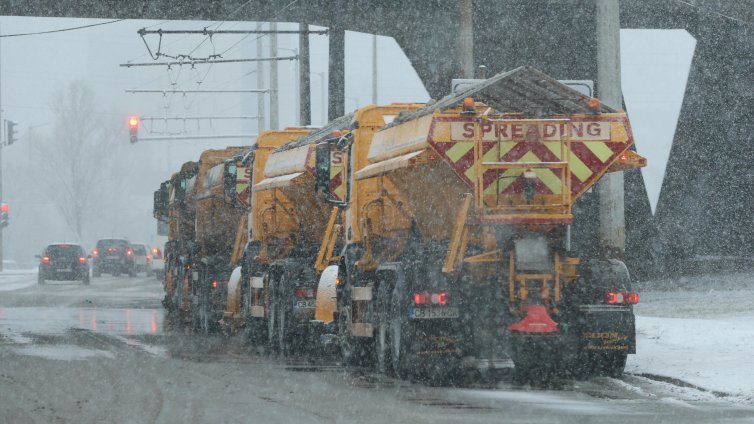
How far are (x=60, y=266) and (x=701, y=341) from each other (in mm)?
39124

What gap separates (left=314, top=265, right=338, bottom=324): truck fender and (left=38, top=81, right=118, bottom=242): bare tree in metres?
88.0

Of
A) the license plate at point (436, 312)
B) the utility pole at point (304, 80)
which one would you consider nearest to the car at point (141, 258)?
the utility pole at point (304, 80)

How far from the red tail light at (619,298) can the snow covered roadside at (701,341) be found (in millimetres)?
892

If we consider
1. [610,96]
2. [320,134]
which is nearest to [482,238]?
[610,96]

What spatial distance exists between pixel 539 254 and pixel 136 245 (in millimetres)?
61951

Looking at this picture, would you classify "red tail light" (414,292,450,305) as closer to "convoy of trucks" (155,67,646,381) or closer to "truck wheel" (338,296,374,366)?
"convoy of trucks" (155,67,646,381)

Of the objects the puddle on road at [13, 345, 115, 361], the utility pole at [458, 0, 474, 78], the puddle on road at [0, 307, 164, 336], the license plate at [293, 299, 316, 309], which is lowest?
the puddle on road at [13, 345, 115, 361]

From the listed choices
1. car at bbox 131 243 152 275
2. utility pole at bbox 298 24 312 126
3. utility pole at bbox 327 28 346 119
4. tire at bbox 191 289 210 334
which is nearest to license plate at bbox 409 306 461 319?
tire at bbox 191 289 210 334

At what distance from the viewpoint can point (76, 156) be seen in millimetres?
107438

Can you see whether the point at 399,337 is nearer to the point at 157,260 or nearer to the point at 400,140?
→ the point at 400,140

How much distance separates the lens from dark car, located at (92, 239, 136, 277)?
6625cm

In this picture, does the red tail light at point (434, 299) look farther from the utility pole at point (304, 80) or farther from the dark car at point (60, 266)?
the dark car at point (60, 266)

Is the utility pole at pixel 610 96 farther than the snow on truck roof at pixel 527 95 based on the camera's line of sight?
Yes

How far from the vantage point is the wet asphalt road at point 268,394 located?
37.5 ft
